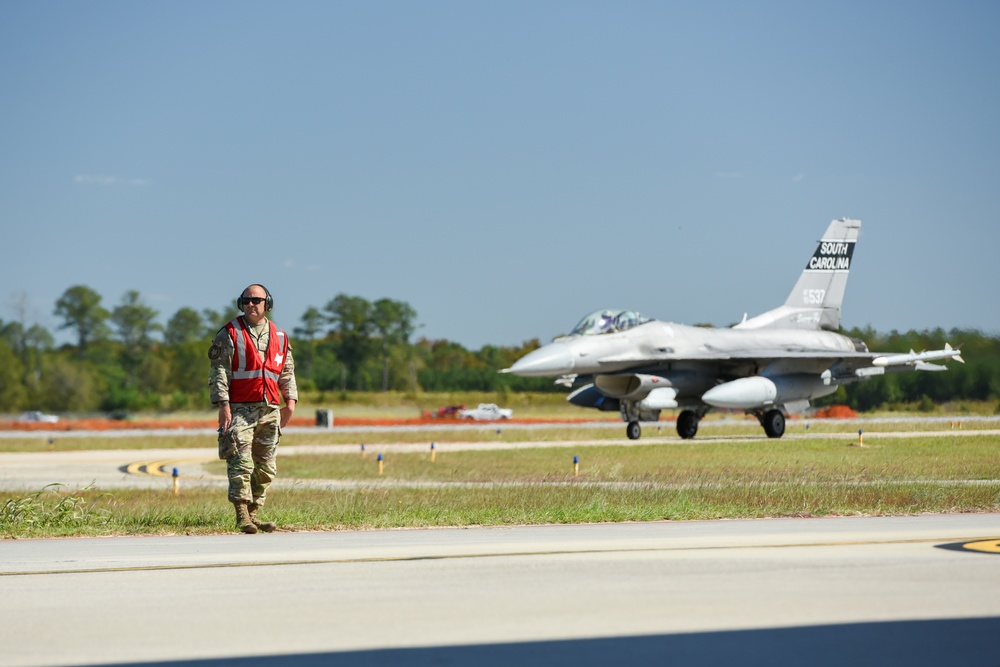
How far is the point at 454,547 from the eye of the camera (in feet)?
32.2

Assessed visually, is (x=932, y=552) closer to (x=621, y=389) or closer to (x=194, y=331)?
(x=621, y=389)

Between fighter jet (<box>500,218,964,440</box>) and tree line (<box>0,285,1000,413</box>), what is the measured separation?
370 inches

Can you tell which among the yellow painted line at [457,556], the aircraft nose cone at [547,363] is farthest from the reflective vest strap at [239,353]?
the aircraft nose cone at [547,363]

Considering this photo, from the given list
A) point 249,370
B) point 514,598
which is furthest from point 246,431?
point 514,598

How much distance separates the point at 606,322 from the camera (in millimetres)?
34125

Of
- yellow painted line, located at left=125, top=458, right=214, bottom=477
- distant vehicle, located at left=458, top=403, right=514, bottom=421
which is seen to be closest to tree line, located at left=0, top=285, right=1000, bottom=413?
distant vehicle, located at left=458, top=403, right=514, bottom=421

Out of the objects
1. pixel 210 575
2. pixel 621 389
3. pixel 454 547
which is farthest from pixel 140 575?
pixel 621 389

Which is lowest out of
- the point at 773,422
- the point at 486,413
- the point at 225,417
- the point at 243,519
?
the point at 486,413

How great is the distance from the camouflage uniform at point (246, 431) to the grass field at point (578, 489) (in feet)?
2.21

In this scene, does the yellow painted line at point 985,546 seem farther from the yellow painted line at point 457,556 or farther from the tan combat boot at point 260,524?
the tan combat boot at point 260,524

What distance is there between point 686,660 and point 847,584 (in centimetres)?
241

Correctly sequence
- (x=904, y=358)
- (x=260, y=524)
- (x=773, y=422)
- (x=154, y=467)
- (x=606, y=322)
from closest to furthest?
(x=260, y=524), (x=154, y=467), (x=606, y=322), (x=773, y=422), (x=904, y=358)

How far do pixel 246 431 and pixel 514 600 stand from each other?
512cm

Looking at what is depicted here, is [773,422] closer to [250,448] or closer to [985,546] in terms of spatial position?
[250,448]
